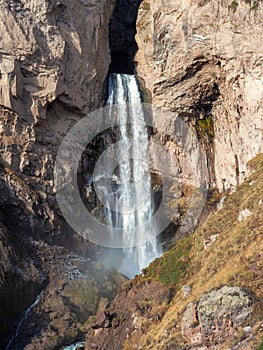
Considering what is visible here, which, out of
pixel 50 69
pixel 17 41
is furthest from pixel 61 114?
pixel 17 41

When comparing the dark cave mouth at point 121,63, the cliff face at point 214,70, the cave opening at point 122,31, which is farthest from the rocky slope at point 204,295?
the cave opening at point 122,31

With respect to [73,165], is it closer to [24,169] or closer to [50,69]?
[24,169]

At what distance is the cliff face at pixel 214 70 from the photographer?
38062mm

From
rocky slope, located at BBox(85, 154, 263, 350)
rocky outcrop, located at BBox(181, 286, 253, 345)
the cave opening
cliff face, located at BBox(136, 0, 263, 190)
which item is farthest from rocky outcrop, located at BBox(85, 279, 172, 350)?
the cave opening

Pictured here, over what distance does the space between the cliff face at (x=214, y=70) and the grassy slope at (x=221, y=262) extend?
268 inches

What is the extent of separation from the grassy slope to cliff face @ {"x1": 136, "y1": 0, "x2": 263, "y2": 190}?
680 cm

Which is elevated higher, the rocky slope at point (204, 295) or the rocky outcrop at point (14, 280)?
the rocky outcrop at point (14, 280)

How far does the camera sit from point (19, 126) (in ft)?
129

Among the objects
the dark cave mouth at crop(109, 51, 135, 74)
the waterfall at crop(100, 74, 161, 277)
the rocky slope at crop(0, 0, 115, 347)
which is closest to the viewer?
the rocky slope at crop(0, 0, 115, 347)

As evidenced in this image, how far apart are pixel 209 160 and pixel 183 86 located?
25.3 ft

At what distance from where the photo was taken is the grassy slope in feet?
74.9

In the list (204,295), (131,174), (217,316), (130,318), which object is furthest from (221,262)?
(131,174)

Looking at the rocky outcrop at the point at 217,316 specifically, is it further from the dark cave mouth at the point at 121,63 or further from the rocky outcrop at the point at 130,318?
the dark cave mouth at the point at 121,63

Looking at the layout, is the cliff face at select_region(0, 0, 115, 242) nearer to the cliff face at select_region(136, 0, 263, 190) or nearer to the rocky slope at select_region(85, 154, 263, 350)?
the cliff face at select_region(136, 0, 263, 190)
